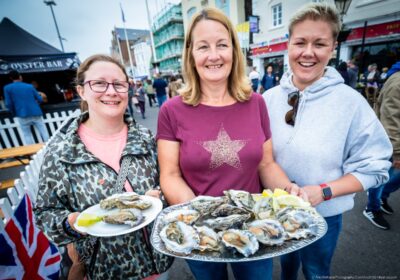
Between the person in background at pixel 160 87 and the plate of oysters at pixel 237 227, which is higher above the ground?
the person in background at pixel 160 87

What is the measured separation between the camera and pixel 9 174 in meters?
5.50

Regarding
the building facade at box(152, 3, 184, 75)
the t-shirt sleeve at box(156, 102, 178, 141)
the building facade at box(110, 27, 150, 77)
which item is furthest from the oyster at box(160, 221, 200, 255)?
the building facade at box(110, 27, 150, 77)

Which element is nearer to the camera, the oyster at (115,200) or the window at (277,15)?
the oyster at (115,200)

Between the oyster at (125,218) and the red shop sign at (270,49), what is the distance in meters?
17.1

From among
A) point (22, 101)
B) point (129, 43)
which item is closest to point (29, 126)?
point (22, 101)

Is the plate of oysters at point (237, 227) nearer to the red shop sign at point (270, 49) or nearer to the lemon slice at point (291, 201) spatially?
the lemon slice at point (291, 201)

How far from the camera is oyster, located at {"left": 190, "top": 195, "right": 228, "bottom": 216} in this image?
1.23 m

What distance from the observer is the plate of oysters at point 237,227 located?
40.3 inches

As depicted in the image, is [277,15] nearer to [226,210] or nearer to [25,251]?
[226,210]

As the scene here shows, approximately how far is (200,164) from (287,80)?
40.8 inches

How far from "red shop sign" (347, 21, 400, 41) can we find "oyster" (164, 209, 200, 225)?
14593 mm

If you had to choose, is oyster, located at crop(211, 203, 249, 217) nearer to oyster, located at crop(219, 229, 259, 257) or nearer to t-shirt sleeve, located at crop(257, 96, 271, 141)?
oyster, located at crop(219, 229, 259, 257)

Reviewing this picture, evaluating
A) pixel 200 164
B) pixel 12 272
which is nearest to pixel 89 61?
pixel 200 164

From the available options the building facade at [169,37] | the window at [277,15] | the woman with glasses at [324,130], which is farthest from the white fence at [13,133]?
the building facade at [169,37]
